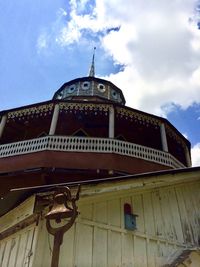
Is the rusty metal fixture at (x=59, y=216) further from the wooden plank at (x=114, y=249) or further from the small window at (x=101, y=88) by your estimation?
the small window at (x=101, y=88)

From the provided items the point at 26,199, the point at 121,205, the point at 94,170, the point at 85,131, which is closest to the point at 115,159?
the point at 94,170

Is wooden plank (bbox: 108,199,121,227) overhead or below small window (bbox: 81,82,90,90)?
below

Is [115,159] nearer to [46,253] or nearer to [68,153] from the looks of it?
[68,153]

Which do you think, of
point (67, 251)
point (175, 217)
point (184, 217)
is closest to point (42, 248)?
point (67, 251)

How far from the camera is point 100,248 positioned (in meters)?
5.30

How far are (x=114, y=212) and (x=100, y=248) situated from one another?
2.80 feet

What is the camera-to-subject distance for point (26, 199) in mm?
5340

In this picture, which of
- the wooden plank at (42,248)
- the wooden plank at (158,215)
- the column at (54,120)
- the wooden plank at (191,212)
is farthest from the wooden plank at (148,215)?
the column at (54,120)

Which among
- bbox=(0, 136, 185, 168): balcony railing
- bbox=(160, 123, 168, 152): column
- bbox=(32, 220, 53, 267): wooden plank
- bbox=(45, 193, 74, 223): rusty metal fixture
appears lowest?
bbox=(32, 220, 53, 267): wooden plank

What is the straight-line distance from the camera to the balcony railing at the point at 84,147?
43.7 ft

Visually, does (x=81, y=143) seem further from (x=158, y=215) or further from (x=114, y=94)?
(x=114, y=94)

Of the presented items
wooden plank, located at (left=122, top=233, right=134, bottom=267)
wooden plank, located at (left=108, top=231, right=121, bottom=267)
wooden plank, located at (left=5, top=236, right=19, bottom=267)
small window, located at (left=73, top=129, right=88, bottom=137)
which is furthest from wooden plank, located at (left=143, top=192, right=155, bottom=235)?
small window, located at (left=73, top=129, right=88, bottom=137)

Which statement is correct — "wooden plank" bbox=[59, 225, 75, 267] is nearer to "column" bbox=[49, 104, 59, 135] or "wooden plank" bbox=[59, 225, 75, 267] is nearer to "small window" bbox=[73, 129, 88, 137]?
"column" bbox=[49, 104, 59, 135]

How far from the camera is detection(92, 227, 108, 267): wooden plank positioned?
5.16 meters
